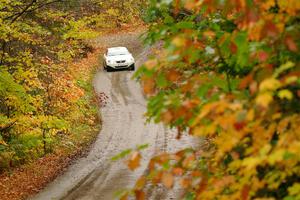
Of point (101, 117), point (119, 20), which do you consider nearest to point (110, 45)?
point (119, 20)

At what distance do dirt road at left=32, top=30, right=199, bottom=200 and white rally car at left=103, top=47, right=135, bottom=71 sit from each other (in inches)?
23.7

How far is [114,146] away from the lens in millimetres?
19203

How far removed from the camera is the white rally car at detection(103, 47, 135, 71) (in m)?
32.1

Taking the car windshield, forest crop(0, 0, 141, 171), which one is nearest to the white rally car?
the car windshield

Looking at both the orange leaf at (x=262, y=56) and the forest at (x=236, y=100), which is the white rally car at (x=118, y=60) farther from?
the orange leaf at (x=262, y=56)

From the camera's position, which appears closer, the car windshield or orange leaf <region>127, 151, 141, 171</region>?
orange leaf <region>127, 151, 141, 171</region>

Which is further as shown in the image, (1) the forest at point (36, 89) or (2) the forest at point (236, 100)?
(1) the forest at point (36, 89)

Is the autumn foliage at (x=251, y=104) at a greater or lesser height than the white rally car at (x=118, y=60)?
lesser

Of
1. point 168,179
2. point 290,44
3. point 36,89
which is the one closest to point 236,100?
point 290,44

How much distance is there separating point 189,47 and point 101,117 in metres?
20.4

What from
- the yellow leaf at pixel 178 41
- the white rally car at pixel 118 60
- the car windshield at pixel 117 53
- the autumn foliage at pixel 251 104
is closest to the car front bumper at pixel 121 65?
the white rally car at pixel 118 60

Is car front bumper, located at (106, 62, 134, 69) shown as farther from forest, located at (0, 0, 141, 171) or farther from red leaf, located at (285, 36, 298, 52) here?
red leaf, located at (285, 36, 298, 52)

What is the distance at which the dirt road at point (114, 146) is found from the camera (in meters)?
14.0

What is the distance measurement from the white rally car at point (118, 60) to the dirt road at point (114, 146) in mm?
601
